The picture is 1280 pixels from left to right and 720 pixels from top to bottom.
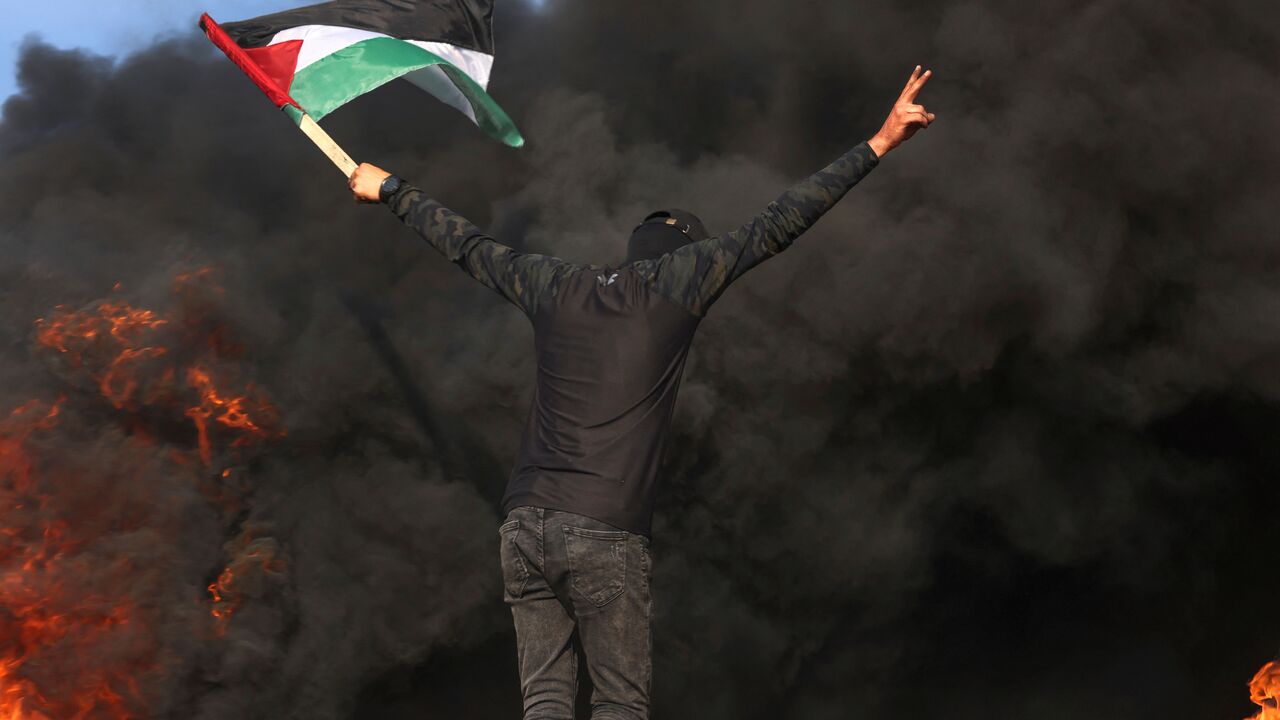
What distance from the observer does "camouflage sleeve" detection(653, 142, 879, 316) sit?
306 centimetres

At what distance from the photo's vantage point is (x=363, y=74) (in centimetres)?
452

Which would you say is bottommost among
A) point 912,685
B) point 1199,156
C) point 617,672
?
point 617,672

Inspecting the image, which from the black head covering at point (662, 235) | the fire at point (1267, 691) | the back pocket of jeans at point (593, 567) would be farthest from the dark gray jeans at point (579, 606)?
the fire at point (1267, 691)

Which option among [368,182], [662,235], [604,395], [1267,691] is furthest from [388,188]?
[1267,691]

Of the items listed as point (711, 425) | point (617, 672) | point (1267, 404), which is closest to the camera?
point (617, 672)

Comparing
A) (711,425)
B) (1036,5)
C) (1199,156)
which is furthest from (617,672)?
(1036,5)

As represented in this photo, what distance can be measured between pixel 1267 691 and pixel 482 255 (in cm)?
763

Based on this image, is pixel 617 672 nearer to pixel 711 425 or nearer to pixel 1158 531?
pixel 711 425

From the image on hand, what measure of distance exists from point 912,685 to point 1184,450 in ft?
10.8

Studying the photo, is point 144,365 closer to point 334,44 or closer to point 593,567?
point 334,44

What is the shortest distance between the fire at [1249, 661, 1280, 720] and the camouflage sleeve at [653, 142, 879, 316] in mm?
6822

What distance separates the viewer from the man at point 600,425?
287 cm

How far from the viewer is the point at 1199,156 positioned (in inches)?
386

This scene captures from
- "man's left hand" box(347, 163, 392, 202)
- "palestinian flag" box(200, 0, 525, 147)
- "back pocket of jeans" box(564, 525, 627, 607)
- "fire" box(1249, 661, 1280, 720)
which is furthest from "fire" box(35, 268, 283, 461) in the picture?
"fire" box(1249, 661, 1280, 720)
